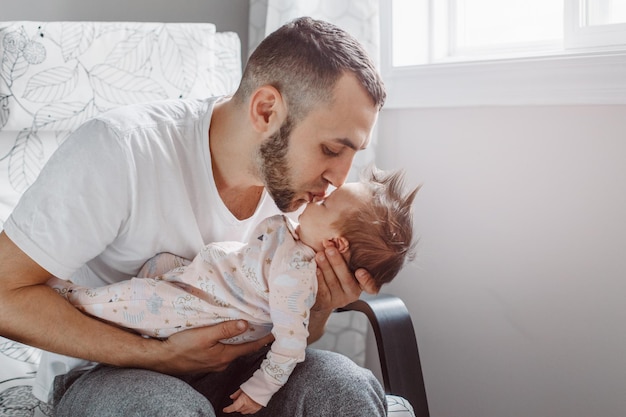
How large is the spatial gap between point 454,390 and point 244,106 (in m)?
1.02

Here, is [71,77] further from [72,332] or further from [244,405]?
[244,405]

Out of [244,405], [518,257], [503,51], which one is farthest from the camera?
[503,51]

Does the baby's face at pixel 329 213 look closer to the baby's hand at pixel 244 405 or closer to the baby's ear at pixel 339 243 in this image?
the baby's ear at pixel 339 243

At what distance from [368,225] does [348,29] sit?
35.5 inches

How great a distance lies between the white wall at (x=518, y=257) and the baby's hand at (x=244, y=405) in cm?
77

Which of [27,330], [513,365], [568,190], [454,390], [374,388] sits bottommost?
[454,390]

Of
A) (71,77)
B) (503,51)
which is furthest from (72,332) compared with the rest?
(503,51)

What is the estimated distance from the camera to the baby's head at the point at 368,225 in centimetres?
134

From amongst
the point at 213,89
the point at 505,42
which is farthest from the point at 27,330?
the point at 505,42

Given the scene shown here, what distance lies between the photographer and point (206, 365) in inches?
55.0

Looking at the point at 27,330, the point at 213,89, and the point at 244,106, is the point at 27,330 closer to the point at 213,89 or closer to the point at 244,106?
the point at 244,106

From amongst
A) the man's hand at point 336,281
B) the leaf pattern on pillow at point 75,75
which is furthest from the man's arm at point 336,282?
the leaf pattern on pillow at point 75,75

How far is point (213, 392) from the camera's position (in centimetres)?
144

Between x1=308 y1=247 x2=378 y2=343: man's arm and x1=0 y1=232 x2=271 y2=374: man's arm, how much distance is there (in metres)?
0.17
